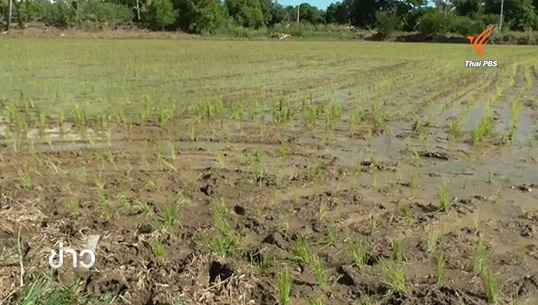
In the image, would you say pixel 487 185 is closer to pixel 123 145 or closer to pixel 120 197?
pixel 120 197

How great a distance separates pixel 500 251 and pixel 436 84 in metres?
7.98

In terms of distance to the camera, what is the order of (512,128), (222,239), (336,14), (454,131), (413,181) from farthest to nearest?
(336,14), (512,128), (454,131), (413,181), (222,239)

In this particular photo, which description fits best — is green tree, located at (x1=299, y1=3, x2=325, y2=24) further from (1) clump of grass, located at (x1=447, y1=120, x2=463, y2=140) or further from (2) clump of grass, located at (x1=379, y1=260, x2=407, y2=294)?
(2) clump of grass, located at (x1=379, y1=260, x2=407, y2=294)

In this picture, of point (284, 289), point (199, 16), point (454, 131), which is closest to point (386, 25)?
point (199, 16)

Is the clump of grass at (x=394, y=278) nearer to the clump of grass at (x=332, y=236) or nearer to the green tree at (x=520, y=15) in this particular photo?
the clump of grass at (x=332, y=236)

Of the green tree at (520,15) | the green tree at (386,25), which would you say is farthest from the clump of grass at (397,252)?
the green tree at (520,15)

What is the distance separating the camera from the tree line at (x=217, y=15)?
131ft

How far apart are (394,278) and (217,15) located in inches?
1773

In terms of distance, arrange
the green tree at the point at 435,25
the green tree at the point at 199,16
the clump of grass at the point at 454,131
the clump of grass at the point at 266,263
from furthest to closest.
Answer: the green tree at the point at 199,16 → the green tree at the point at 435,25 → the clump of grass at the point at 454,131 → the clump of grass at the point at 266,263

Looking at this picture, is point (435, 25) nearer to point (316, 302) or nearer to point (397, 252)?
point (397, 252)

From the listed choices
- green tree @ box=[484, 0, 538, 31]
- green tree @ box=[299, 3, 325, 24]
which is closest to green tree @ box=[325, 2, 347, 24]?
green tree @ box=[299, 3, 325, 24]

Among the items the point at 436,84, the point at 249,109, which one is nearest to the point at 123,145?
the point at 249,109

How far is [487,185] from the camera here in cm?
408

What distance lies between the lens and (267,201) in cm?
→ 363
